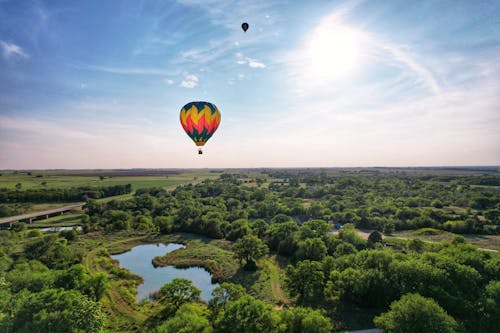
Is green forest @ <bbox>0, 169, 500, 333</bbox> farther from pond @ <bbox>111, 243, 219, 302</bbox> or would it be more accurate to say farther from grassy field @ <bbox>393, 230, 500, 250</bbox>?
pond @ <bbox>111, 243, 219, 302</bbox>

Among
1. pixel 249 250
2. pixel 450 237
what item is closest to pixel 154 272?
pixel 249 250

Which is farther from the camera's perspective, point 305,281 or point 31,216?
point 31,216

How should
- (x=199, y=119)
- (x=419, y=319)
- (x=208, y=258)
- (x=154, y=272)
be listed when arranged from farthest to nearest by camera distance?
(x=208, y=258)
(x=154, y=272)
(x=199, y=119)
(x=419, y=319)

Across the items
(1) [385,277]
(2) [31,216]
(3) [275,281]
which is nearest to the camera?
(1) [385,277]

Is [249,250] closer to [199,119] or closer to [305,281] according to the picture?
[305,281]

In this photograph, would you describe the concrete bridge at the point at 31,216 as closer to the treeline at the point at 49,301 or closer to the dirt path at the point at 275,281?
the treeline at the point at 49,301

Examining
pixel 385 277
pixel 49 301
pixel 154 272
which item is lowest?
pixel 154 272

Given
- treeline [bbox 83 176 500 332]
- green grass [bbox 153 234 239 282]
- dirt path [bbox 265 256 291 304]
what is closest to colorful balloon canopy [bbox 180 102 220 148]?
treeline [bbox 83 176 500 332]

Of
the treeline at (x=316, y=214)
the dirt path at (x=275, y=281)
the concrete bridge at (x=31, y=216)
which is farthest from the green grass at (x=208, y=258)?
the concrete bridge at (x=31, y=216)
